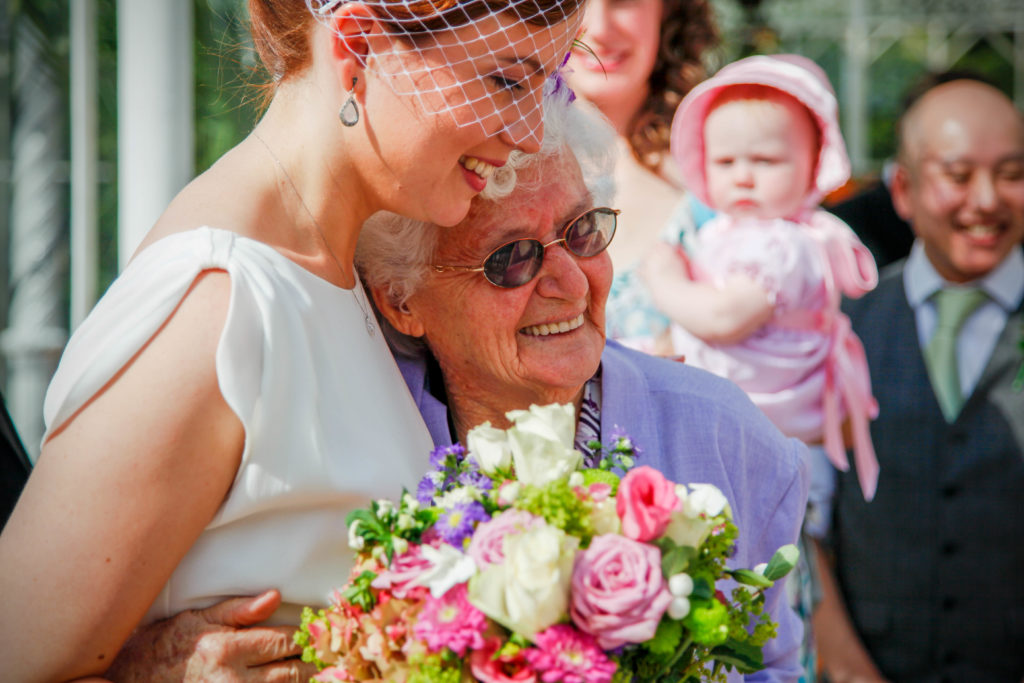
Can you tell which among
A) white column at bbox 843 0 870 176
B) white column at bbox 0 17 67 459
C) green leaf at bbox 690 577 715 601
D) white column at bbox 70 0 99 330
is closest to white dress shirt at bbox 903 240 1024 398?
green leaf at bbox 690 577 715 601

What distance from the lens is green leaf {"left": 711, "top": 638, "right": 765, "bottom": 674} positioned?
166 centimetres

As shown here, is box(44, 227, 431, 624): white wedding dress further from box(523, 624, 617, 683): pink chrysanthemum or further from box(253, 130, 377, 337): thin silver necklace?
box(523, 624, 617, 683): pink chrysanthemum

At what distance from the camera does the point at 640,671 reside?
1.59m

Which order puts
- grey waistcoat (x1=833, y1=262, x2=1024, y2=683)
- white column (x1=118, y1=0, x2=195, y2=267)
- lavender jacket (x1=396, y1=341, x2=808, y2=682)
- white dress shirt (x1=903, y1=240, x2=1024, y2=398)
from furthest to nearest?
white dress shirt (x1=903, y1=240, x2=1024, y2=398) → grey waistcoat (x1=833, y1=262, x2=1024, y2=683) → white column (x1=118, y1=0, x2=195, y2=267) → lavender jacket (x1=396, y1=341, x2=808, y2=682)

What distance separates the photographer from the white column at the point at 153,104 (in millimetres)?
3592

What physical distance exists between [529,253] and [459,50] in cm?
57

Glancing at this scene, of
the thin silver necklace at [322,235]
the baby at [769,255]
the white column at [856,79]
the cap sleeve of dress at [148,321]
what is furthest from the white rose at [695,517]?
the white column at [856,79]

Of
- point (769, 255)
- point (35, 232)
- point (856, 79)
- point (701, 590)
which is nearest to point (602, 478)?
point (701, 590)

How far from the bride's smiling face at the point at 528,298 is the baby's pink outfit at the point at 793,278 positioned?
1297mm

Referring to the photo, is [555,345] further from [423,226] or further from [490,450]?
[490,450]

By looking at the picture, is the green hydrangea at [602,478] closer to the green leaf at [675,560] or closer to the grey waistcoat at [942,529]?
the green leaf at [675,560]

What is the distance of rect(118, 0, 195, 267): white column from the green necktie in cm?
313

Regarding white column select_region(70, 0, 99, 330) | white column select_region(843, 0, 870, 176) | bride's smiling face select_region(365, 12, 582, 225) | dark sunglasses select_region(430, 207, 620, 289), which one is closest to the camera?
bride's smiling face select_region(365, 12, 582, 225)

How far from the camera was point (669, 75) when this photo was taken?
12.8 ft
